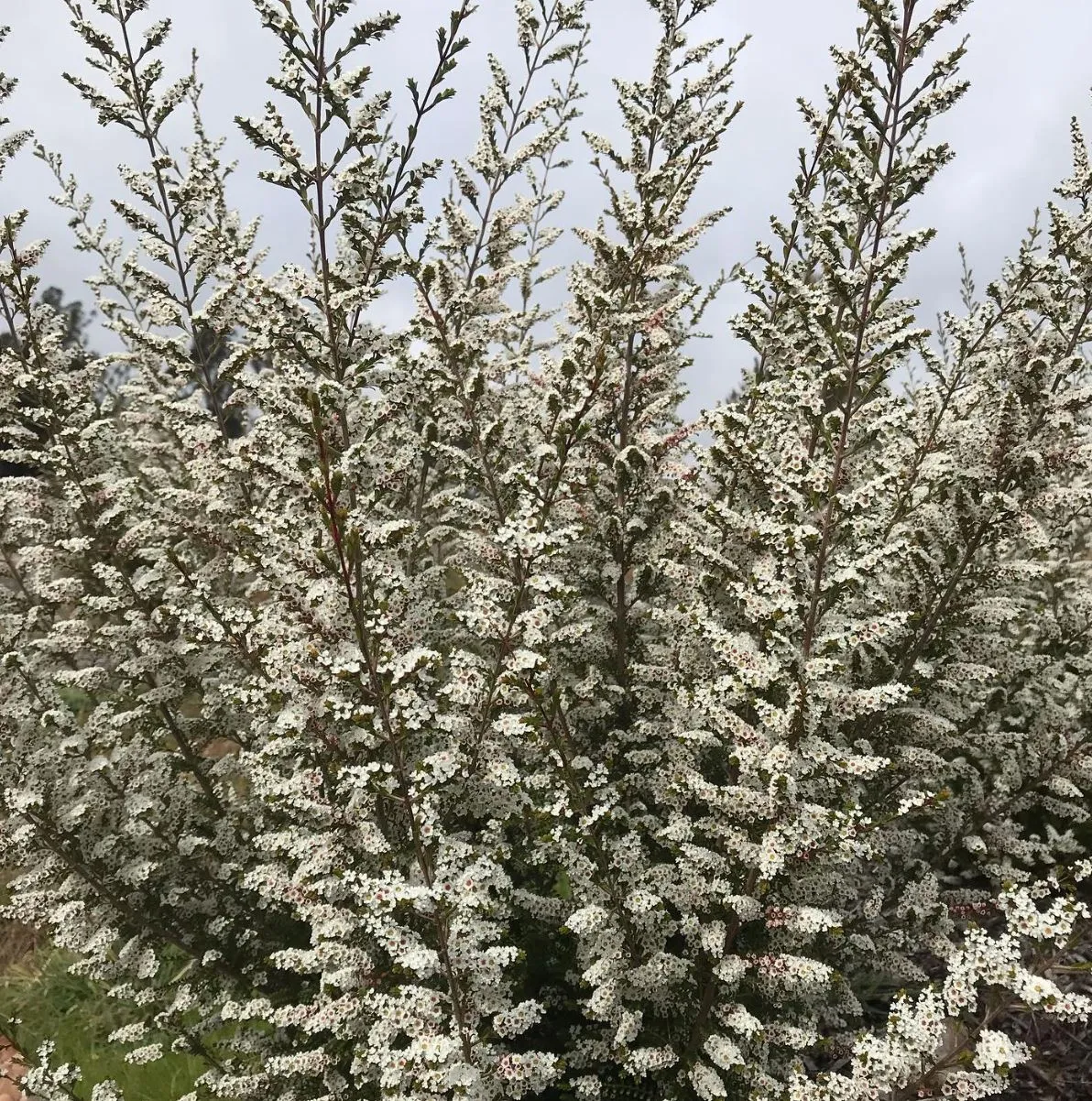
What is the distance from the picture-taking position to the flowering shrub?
3.18 metres

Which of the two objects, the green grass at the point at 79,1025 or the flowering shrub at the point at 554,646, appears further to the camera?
the green grass at the point at 79,1025

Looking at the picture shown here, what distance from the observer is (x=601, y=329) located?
3688 mm

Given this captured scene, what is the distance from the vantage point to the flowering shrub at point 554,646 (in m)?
3.18

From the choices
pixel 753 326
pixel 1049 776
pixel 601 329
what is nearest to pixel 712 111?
pixel 753 326

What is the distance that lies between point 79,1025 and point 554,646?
519 cm

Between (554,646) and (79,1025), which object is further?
(79,1025)

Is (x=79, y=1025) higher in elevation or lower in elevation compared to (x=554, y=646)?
lower

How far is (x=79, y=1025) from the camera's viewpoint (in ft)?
20.1

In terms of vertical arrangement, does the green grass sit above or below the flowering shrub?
below

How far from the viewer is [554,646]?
4.18m

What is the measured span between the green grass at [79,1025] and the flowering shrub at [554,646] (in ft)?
0.93

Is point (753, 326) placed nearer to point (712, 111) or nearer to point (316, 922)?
point (712, 111)

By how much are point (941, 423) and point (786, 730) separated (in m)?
2.67

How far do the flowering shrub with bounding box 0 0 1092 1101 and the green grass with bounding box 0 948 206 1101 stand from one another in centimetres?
28
